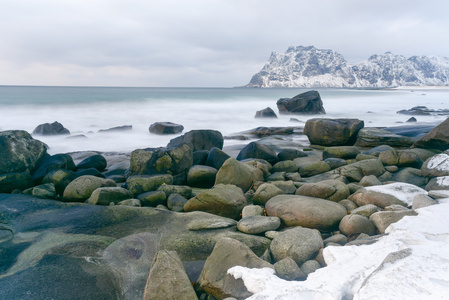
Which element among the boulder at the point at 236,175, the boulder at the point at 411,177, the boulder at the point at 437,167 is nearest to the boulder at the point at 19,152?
the boulder at the point at 236,175

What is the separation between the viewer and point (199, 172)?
6.57 m

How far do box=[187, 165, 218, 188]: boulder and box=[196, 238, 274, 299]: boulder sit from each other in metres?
3.43

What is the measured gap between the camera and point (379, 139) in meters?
9.59

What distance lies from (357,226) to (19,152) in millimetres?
6992

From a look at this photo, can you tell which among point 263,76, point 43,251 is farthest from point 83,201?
point 263,76

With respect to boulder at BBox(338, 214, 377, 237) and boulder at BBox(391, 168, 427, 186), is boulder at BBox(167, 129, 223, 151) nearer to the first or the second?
boulder at BBox(391, 168, 427, 186)

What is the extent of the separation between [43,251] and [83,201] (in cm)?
199

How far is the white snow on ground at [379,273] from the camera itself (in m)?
2.27

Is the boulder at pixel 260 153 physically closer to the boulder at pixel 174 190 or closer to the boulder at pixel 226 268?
the boulder at pixel 174 190

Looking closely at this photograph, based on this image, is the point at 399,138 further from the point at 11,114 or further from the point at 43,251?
the point at 11,114

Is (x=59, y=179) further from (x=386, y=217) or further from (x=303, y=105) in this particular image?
(x=303, y=105)

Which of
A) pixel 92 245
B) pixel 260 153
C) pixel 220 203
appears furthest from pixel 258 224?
pixel 260 153

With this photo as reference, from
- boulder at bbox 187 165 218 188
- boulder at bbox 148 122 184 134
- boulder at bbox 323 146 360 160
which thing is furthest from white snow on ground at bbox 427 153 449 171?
boulder at bbox 148 122 184 134

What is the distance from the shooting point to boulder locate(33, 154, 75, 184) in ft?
22.6
